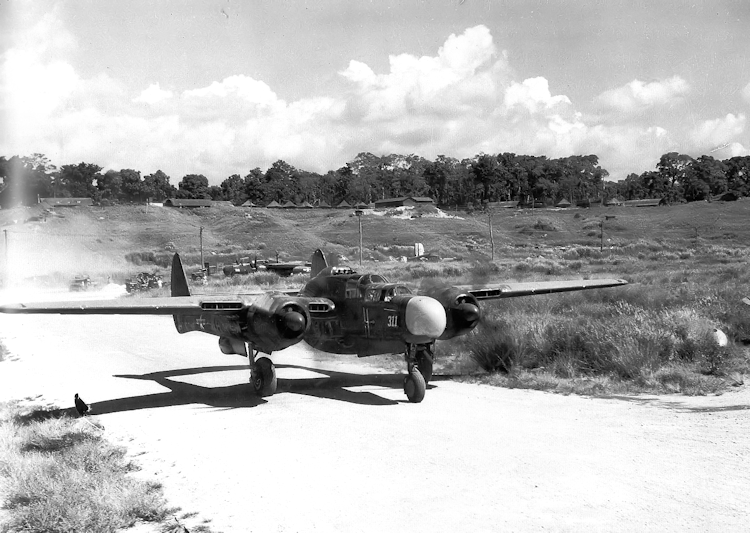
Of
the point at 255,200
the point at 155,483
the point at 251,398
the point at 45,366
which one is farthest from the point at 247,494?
the point at 255,200

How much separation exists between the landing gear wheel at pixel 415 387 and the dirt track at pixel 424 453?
229 millimetres

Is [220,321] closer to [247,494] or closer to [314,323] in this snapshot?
[314,323]

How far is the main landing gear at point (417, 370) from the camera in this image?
14.1 meters

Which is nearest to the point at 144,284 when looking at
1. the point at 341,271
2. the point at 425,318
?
the point at 341,271

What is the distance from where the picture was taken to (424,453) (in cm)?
1052

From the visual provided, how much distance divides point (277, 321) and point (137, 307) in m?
3.21

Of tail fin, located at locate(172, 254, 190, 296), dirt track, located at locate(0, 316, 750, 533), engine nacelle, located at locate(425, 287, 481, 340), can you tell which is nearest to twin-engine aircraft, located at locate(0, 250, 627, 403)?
engine nacelle, located at locate(425, 287, 481, 340)

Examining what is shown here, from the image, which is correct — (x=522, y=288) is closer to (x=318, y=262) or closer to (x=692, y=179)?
(x=318, y=262)

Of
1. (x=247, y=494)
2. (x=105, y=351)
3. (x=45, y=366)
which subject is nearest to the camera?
(x=247, y=494)

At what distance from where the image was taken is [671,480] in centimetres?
881

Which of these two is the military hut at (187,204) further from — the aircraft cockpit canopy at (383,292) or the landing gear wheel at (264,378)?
the aircraft cockpit canopy at (383,292)

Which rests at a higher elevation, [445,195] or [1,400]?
[445,195]

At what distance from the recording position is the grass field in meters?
16.4

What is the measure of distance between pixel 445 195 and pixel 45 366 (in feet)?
497
